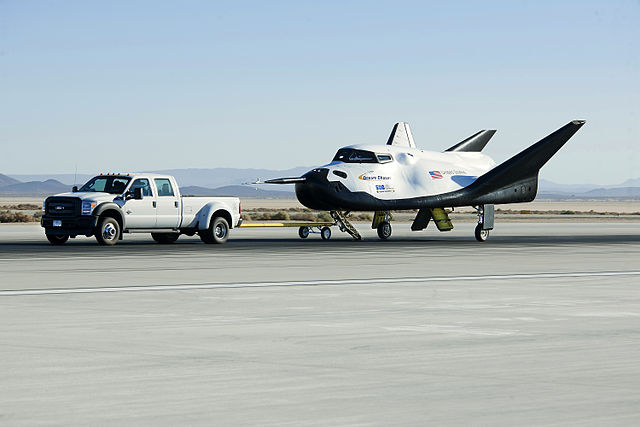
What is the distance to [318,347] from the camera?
34.6ft

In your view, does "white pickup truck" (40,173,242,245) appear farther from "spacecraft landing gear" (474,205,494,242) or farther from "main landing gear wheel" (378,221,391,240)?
"spacecraft landing gear" (474,205,494,242)

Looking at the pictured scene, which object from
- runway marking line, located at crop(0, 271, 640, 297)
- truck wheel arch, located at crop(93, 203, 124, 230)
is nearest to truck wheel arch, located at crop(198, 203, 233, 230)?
truck wheel arch, located at crop(93, 203, 124, 230)

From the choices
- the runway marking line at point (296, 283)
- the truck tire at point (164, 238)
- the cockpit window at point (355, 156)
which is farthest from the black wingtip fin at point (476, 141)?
the runway marking line at point (296, 283)

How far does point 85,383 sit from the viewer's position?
8461mm

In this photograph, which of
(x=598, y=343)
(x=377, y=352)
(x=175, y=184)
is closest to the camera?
(x=377, y=352)

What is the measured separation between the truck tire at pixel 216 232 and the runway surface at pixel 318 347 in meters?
12.8

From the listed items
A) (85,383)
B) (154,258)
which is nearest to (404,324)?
(85,383)

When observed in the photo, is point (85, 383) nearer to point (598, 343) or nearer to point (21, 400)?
point (21, 400)

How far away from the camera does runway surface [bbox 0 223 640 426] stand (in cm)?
754

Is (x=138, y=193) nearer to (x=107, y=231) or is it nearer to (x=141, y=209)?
(x=141, y=209)

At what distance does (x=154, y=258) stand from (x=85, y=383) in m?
17.2

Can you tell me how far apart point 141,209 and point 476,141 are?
49.1 feet

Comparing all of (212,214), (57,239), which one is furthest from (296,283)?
(57,239)

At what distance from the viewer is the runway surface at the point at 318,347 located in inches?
297
